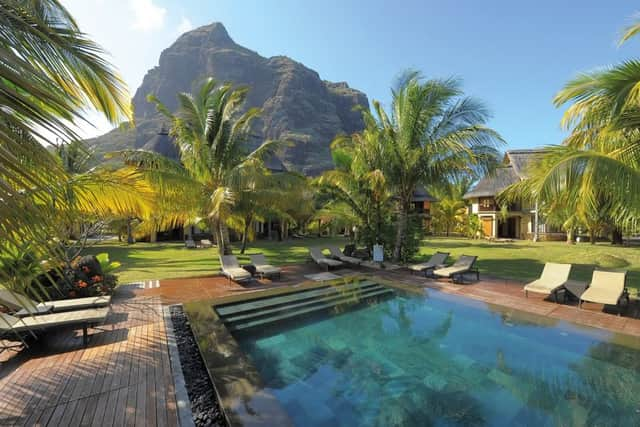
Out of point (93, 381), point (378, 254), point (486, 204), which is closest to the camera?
point (93, 381)

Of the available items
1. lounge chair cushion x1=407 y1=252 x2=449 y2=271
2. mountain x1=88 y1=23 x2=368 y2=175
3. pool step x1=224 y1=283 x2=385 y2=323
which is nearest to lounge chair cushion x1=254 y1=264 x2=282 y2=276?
pool step x1=224 y1=283 x2=385 y2=323

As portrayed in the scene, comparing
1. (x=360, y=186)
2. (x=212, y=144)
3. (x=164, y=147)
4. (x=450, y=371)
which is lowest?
(x=450, y=371)

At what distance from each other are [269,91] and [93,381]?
310 feet

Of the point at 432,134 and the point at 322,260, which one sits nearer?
the point at 432,134

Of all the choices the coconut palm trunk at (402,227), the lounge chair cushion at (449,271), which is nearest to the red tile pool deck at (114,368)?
the lounge chair cushion at (449,271)

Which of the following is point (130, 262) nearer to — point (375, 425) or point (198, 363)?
point (198, 363)

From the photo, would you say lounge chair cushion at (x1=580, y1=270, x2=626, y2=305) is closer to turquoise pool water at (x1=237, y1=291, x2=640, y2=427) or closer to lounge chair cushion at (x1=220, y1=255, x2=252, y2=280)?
turquoise pool water at (x1=237, y1=291, x2=640, y2=427)

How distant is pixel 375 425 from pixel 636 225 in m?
6.82

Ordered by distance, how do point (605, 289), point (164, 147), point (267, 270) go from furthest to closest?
1. point (164, 147)
2. point (267, 270)
3. point (605, 289)

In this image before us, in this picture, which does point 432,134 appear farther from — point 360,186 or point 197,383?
point 197,383

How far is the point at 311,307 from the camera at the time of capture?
6.83 meters

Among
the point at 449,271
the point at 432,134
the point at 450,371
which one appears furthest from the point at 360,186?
the point at 450,371

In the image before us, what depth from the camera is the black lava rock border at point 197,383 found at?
2984 millimetres

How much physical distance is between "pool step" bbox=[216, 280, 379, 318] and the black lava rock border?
1175 millimetres
